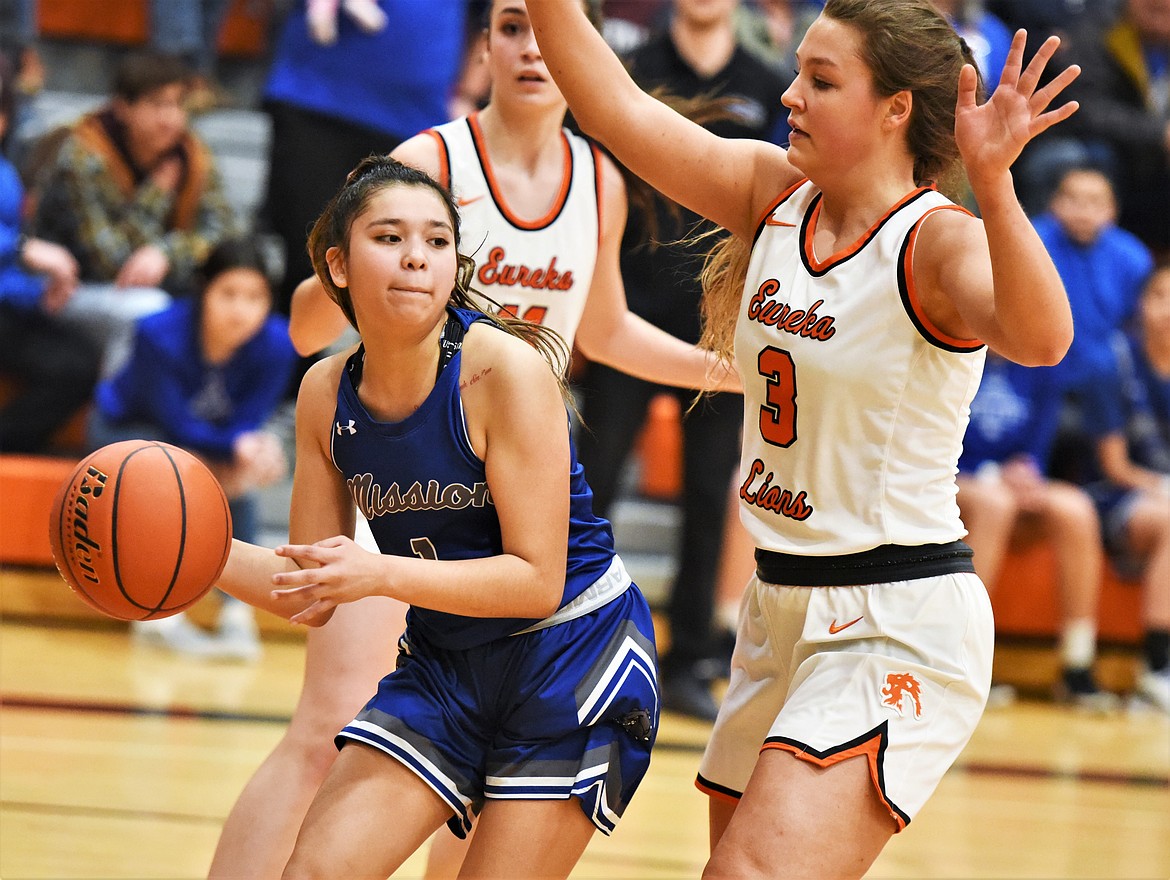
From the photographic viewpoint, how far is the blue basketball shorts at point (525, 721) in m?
2.57

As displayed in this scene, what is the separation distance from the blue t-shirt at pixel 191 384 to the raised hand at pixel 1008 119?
4.71 metres

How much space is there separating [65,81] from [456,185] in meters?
6.66

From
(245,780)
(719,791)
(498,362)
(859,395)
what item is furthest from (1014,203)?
(245,780)

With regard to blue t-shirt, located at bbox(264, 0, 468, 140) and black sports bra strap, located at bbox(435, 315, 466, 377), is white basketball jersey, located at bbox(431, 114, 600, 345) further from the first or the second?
blue t-shirt, located at bbox(264, 0, 468, 140)

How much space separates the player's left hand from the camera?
7.47ft

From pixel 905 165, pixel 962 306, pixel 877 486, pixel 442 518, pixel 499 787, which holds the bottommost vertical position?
pixel 499 787

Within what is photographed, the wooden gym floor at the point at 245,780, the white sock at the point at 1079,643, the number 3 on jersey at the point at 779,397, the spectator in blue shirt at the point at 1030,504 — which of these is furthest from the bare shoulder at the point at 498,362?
the white sock at the point at 1079,643

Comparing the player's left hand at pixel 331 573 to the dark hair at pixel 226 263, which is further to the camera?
the dark hair at pixel 226 263

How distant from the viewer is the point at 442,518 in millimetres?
2615

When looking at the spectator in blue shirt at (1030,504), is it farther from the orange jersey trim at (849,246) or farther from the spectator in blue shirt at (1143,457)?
the orange jersey trim at (849,246)

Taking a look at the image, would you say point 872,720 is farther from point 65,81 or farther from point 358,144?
point 65,81

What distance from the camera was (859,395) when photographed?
252 centimetres

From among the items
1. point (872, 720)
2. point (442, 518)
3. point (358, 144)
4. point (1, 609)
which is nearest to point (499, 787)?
point (442, 518)

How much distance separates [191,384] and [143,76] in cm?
149
